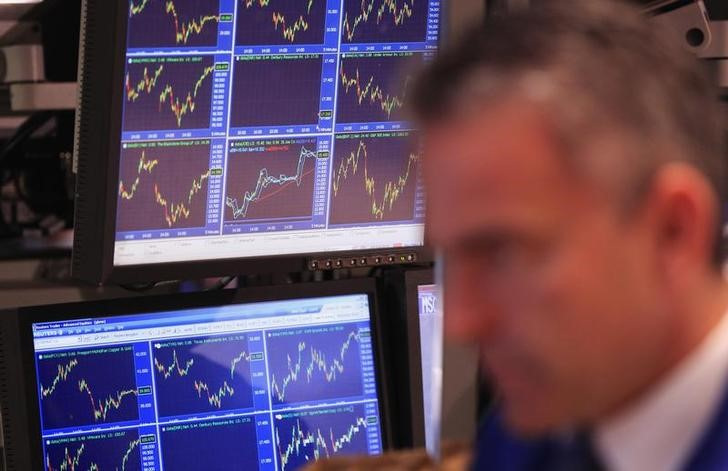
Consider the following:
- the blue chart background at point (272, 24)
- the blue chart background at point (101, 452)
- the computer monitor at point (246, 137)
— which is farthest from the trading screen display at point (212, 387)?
the blue chart background at point (272, 24)

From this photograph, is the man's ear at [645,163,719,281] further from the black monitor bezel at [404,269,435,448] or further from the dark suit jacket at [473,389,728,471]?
the black monitor bezel at [404,269,435,448]

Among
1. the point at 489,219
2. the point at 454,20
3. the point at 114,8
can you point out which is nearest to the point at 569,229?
the point at 489,219

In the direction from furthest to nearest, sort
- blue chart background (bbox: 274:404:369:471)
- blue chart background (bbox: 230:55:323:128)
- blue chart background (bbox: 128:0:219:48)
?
blue chart background (bbox: 274:404:369:471)
blue chart background (bbox: 230:55:323:128)
blue chart background (bbox: 128:0:219:48)

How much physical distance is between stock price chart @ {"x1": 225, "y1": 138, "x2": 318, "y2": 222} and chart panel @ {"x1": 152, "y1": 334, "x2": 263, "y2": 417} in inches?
8.8

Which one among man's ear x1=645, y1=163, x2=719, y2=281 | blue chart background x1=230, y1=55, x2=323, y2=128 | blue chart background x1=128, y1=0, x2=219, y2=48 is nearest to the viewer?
man's ear x1=645, y1=163, x2=719, y2=281

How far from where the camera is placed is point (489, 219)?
77cm

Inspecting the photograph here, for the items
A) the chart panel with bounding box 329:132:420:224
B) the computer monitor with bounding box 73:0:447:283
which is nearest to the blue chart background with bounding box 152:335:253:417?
the computer monitor with bounding box 73:0:447:283

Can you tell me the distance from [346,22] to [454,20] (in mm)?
182

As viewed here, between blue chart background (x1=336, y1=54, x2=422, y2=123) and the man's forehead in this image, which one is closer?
the man's forehead

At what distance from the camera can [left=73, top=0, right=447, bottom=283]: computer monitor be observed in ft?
5.32

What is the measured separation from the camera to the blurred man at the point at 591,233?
757mm

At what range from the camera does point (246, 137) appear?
1728 millimetres

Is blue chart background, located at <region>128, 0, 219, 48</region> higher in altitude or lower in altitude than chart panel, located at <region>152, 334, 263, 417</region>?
higher

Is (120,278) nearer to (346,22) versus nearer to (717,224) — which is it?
(346,22)
